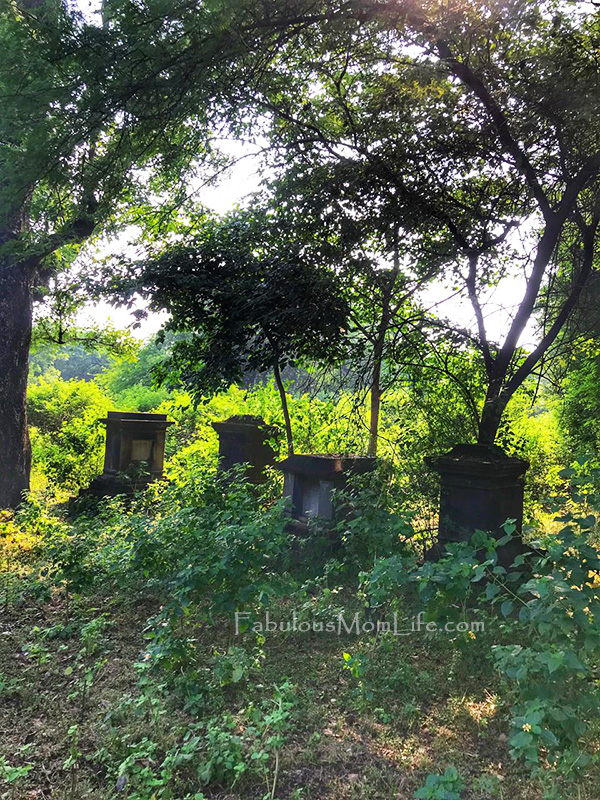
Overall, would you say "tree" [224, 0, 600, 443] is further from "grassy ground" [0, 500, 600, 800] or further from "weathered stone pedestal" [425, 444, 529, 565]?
"grassy ground" [0, 500, 600, 800]

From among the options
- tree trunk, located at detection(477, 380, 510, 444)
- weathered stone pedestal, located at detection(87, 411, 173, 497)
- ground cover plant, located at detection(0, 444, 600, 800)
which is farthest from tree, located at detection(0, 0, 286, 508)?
weathered stone pedestal, located at detection(87, 411, 173, 497)

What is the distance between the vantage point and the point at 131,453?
819 centimetres

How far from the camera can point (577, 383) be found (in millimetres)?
8766

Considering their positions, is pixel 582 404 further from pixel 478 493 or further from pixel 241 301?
pixel 241 301

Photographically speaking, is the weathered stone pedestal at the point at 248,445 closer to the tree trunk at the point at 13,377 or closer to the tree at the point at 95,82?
the tree trunk at the point at 13,377

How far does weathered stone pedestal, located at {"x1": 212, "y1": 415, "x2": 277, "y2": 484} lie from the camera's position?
6910mm

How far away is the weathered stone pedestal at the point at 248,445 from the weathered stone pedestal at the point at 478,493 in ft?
9.19

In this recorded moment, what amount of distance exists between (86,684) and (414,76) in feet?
15.9

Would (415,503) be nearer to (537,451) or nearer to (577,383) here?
(537,451)

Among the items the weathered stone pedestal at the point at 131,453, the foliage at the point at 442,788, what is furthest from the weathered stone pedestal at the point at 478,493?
the weathered stone pedestal at the point at 131,453

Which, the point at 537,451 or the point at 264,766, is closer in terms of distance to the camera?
the point at 264,766

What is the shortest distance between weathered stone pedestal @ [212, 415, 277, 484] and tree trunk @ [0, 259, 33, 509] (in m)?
2.60

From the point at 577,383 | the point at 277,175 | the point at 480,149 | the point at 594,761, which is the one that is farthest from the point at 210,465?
the point at 577,383

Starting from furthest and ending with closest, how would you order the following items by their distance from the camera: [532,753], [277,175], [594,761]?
1. [277,175]
2. [594,761]
3. [532,753]
